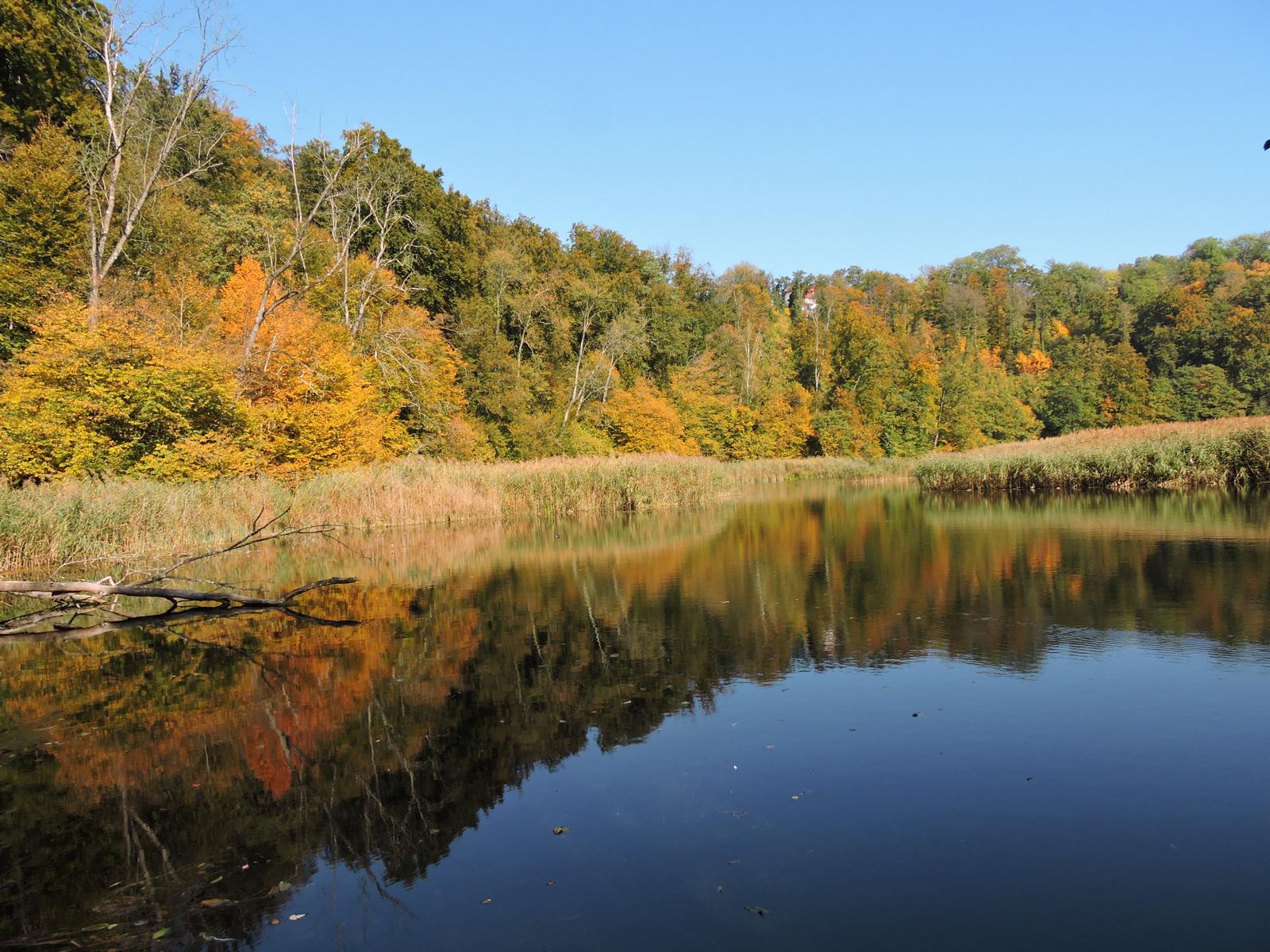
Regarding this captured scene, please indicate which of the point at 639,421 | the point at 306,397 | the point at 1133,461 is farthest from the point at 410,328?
the point at 1133,461

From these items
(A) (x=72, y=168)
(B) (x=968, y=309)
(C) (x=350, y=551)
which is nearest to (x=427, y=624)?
(C) (x=350, y=551)

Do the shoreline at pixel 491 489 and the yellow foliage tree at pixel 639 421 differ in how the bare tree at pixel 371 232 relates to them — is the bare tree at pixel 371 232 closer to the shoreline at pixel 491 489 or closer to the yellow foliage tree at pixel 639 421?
the shoreline at pixel 491 489

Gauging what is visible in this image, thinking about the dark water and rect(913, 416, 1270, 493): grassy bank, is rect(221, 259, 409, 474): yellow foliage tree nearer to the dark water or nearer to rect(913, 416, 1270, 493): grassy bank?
the dark water

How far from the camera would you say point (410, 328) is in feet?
110

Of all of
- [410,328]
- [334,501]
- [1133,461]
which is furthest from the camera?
[410,328]

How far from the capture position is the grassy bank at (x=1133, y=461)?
81.4 ft

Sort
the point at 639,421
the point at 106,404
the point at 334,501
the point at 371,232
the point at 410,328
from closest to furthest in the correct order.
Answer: the point at 106,404, the point at 334,501, the point at 410,328, the point at 371,232, the point at 639,421

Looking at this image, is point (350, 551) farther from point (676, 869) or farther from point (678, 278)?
point (678, 278)

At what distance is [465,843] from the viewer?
4.29 meters

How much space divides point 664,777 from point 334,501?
18.5 meters

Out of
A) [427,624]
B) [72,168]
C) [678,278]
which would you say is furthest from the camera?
[678,278]

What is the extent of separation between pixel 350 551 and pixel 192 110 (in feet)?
114

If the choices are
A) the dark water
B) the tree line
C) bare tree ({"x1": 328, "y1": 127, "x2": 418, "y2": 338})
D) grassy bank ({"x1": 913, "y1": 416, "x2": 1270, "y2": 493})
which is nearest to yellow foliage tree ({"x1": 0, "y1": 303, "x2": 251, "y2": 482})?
the tree line

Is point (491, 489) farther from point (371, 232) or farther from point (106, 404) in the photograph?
point (371, 232)
